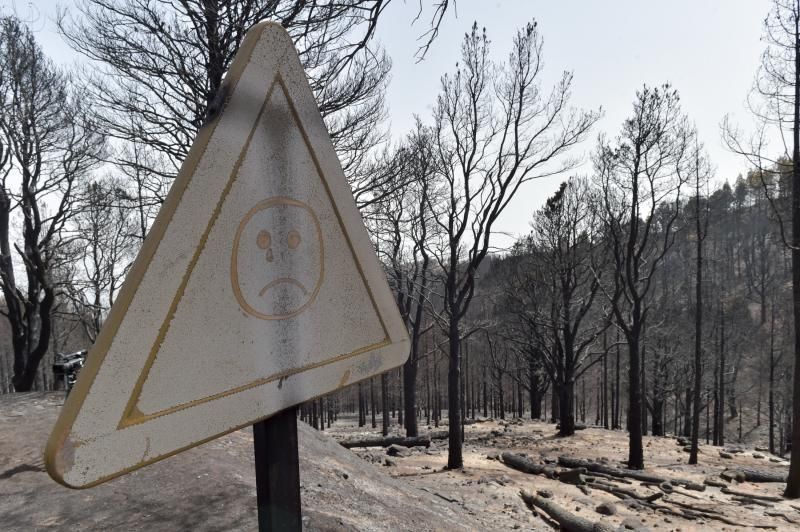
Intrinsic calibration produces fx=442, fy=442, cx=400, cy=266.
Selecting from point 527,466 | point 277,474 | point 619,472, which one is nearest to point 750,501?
point 619,472

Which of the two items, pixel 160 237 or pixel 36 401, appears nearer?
pixel 160 237

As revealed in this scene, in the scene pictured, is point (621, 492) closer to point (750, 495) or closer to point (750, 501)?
point (750, 501)

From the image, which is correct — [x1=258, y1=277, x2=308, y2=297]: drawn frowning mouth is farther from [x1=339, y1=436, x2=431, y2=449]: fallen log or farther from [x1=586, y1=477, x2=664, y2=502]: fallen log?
[x1=339, y1=436, x2=431, y2=449]: fallen log

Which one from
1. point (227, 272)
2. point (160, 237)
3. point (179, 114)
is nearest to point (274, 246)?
point (227, 272)

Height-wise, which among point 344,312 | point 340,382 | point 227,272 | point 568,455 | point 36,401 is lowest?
point 568,455

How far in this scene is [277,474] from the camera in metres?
1.09

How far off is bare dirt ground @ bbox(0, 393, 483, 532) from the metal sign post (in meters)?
2.74

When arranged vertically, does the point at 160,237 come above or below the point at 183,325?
above

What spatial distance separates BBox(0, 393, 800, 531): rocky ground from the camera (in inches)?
146

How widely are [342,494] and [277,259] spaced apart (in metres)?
4.47

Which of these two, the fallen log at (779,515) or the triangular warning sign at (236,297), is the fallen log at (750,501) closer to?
the fallen log at (779,515)

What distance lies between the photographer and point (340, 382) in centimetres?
120

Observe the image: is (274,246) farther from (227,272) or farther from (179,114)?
(179,114)

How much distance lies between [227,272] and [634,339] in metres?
15.6
